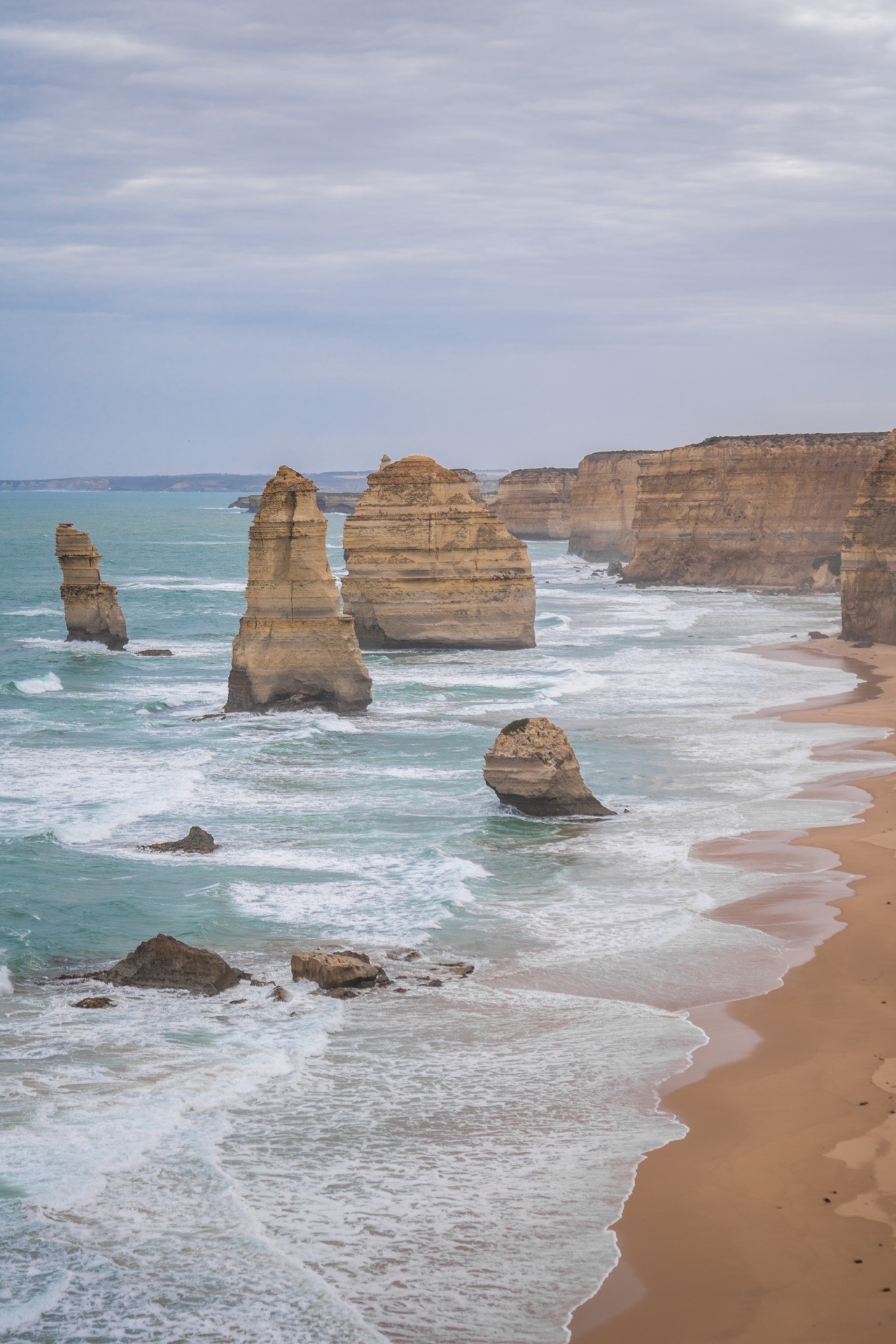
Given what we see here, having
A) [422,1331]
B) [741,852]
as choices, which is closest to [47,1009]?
[422,1331]

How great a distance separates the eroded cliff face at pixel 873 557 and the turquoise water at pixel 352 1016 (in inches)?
539

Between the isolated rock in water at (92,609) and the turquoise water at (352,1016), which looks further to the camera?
the isolated rock in water at (92,609)

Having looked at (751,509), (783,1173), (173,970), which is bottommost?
(783,1173)

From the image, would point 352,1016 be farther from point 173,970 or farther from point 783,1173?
point 783,1173

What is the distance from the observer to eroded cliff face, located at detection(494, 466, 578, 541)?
128875 millimetres

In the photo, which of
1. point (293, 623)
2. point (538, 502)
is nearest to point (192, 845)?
point (293, 623)

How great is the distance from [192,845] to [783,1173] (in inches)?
459

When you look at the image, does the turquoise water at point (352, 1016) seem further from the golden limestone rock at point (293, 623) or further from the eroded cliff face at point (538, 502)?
the eroded cliff face at point (538, 502)

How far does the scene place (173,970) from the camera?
14.8 m

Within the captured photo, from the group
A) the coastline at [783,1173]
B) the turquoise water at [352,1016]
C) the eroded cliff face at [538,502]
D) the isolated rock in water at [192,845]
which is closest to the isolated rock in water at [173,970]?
the turquoise water at [352,1016]

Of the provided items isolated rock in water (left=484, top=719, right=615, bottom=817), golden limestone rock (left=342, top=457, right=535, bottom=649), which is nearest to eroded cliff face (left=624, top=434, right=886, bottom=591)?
golden limestone rock (left=342, top=457, right=535, bottom=649)

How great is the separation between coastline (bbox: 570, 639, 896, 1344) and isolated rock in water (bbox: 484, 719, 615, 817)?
17.2ft

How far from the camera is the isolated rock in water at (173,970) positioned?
14.6 m

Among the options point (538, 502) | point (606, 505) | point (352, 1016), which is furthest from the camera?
point (538, 502)
